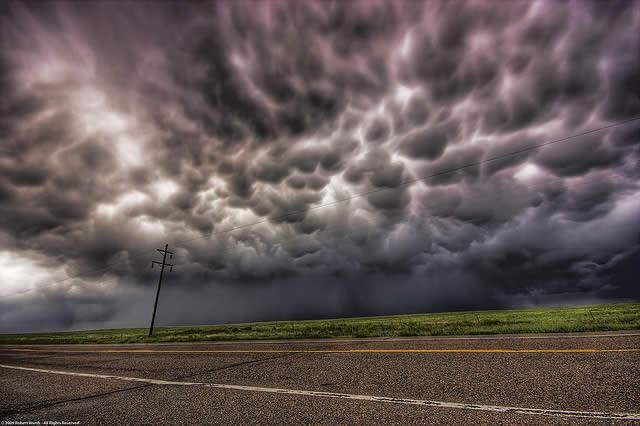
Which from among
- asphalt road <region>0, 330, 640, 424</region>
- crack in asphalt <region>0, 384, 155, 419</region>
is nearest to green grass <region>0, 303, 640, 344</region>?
asphalt road <region>0, 330, 640, 424</region>

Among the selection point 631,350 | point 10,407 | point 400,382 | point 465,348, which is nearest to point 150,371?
point 10,407

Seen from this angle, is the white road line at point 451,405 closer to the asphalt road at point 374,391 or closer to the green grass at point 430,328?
the asphalt road at point 374,391

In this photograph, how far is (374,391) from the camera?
4574 mm

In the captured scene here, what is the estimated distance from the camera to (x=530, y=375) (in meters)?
4.88

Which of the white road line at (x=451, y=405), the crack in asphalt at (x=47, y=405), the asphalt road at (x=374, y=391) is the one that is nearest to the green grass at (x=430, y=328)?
the asphalt road at (x=374, y=391)

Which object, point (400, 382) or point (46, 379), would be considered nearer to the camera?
point (400, 382)

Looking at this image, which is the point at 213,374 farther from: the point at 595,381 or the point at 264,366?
the point at 595,381

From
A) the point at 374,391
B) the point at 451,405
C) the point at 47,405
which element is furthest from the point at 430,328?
the point at 47,405

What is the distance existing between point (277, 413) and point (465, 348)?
6.36 m

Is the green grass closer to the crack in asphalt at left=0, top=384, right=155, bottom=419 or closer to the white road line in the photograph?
the white road line

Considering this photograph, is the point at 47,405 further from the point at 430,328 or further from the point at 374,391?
the point at 430,328

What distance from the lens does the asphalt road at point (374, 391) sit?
3521 millimetres

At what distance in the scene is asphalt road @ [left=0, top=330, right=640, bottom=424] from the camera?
3.52 m

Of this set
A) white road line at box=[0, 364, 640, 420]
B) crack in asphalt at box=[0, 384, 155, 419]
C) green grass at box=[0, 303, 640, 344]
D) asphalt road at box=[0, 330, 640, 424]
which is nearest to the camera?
white road line at box=[0, 364, 640, 420]
